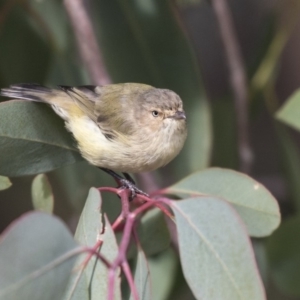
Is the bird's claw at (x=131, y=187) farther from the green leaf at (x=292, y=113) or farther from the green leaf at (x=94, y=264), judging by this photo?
the green leaf at (x=292, y=113)

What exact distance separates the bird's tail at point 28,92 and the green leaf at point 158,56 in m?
0.43

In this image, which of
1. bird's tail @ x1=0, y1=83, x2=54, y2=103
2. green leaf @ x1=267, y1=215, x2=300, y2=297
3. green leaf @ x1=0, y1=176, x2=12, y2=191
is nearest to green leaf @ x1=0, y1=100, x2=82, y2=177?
green leaf @ x1=0, y1=176, x2=12, y2=191

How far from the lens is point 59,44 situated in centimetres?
218

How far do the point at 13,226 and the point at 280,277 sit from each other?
1.23m

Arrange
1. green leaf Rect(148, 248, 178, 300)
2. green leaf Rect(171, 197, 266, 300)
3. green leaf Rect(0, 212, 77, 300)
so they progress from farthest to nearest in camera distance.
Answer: green leaf Rect(148, 248, 178, 300) → green leaf Rect(171, 197, 266, 300) → green leaf Rect(0, 212, 77, 300)

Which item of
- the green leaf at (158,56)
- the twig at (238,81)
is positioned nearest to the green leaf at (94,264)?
the green leaf at (158,56)

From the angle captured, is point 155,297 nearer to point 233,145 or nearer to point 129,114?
point 129,114

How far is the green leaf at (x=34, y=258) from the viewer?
1021 millimetres

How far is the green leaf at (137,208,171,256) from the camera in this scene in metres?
1.63

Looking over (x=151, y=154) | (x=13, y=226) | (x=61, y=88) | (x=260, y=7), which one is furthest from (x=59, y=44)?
(x=260, y=7)

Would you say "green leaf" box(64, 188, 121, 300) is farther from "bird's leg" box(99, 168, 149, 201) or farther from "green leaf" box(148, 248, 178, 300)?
"green leaf" box(148, 248, 178, 300)

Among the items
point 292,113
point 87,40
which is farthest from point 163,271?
point 87,40

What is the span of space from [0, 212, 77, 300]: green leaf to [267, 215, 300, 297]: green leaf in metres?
1.06

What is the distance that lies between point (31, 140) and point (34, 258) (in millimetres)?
441
